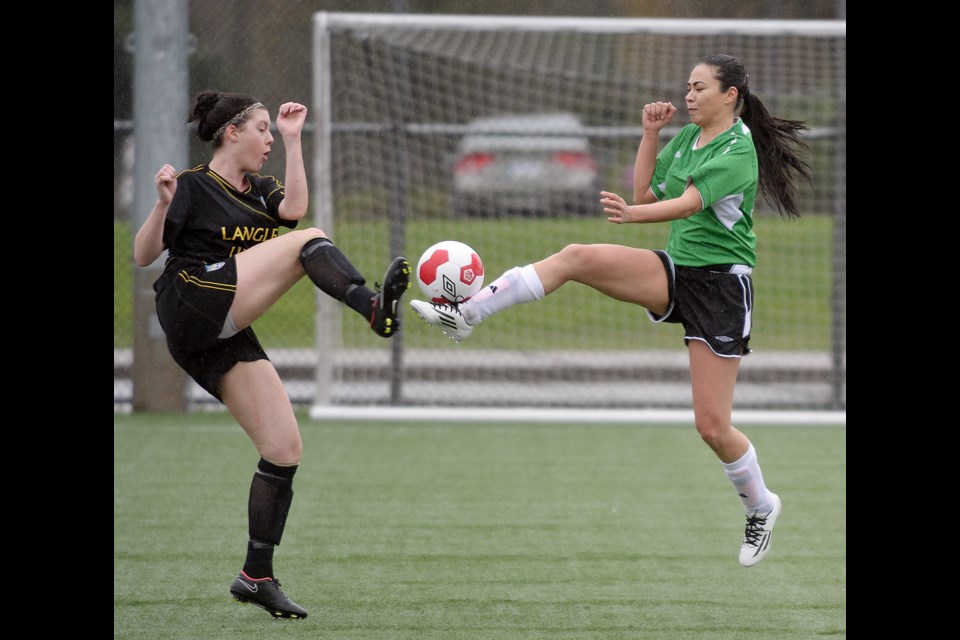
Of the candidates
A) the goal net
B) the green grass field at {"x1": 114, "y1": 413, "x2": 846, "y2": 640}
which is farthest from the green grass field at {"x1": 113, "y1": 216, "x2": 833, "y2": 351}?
the green grass field at {"x1": 114, "y1": 413, "x2": 846, "y2": 640}

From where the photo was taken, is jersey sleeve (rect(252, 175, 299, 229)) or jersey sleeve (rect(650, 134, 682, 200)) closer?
jersey sleeve (rect(252, 175, 299, 229))

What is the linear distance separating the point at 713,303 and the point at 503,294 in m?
0.77

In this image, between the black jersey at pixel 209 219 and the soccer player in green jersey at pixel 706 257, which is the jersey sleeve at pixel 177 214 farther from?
the soccer player in green jersey at pixel 706 257

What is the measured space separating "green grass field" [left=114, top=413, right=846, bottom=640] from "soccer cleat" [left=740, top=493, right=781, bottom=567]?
0.16 metres

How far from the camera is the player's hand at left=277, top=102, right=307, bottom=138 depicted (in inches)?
154

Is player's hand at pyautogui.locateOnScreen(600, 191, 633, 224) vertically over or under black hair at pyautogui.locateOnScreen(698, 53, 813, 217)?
under

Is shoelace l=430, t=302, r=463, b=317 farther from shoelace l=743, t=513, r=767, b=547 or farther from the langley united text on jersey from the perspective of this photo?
shoelace l=743, t=513, r=767, b=547

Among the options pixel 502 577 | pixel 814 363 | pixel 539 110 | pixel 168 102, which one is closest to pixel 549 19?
pixel 539 110

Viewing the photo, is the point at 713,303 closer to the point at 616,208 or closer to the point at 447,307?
the point at 616,208

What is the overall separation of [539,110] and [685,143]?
530cm

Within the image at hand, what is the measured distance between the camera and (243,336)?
13.9ft

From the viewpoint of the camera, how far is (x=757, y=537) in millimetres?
4570

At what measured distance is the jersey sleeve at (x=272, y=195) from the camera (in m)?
4.09
